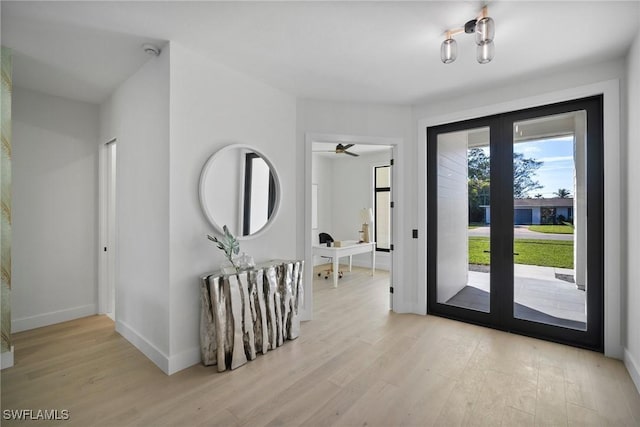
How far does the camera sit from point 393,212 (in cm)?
377

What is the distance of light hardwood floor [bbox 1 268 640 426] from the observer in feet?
6.06

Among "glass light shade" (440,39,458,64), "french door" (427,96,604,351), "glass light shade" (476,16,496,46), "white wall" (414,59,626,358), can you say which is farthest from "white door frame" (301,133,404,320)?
"glass light shade" (476,16,496,46)

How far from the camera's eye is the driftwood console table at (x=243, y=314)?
7.76 ft

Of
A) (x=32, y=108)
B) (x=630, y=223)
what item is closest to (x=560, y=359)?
(x=630, y=223)

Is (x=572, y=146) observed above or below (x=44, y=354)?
above

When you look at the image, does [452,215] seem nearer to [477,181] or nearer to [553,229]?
[477,181]

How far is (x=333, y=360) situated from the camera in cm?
252

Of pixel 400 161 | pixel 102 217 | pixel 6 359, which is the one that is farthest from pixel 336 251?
pixel 6 359

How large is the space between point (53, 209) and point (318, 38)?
3451 millimetres

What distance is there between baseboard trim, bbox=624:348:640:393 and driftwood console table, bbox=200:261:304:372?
2.64 meters

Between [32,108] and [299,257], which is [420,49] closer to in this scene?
[299,257]

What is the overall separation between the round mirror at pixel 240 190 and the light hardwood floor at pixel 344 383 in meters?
1.21

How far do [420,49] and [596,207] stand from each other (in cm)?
209

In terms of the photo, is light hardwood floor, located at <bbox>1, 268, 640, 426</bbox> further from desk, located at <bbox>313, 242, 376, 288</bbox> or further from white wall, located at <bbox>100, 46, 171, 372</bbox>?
desk, located at <bbox>313, 242, 376, 288</bbox>
